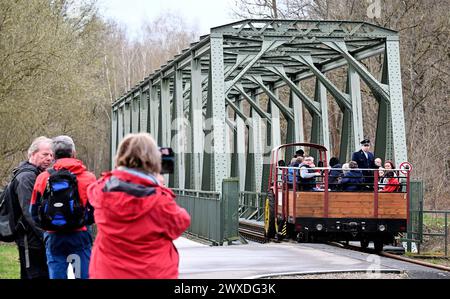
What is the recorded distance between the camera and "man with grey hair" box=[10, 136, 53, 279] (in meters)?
8.80

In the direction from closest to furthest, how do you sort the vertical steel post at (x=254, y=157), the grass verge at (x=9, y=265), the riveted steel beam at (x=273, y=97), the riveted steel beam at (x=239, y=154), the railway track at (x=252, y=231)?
1. the grass verge at (x=9, y=265)
2. the railway track at (x=252, y=231)
3. the riveted steel beam at (x=273, y=97)
4. the vertical steel post at (x=254, y=157)
5. the riveted steel beam at (x=239, y=154)

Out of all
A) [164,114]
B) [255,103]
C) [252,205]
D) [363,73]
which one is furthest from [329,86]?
[255,103]

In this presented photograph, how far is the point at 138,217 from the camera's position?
5816 millimetres

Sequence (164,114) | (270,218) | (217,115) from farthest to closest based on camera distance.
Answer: (164,114) < (270,218) < (217,115)

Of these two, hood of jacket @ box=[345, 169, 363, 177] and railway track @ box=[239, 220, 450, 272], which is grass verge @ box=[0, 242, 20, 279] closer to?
railway track @ box=[239, 220, 450, 272]

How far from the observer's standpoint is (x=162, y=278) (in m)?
5.96

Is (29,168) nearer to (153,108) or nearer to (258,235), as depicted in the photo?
(258,235)

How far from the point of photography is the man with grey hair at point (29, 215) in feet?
28.9

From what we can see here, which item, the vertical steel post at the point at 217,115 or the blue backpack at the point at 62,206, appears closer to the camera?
the blue backpack at the point at 62,206

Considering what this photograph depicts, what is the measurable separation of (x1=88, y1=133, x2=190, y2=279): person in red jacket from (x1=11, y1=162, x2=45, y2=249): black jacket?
294 cm

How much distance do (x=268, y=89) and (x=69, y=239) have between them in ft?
81.2

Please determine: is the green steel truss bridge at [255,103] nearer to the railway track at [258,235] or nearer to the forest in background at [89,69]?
the railway track at [258,235]

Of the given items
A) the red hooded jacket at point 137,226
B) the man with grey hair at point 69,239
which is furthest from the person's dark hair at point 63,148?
the red hooded jacket at point 137,226

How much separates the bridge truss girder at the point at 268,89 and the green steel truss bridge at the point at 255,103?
2 centimetres
